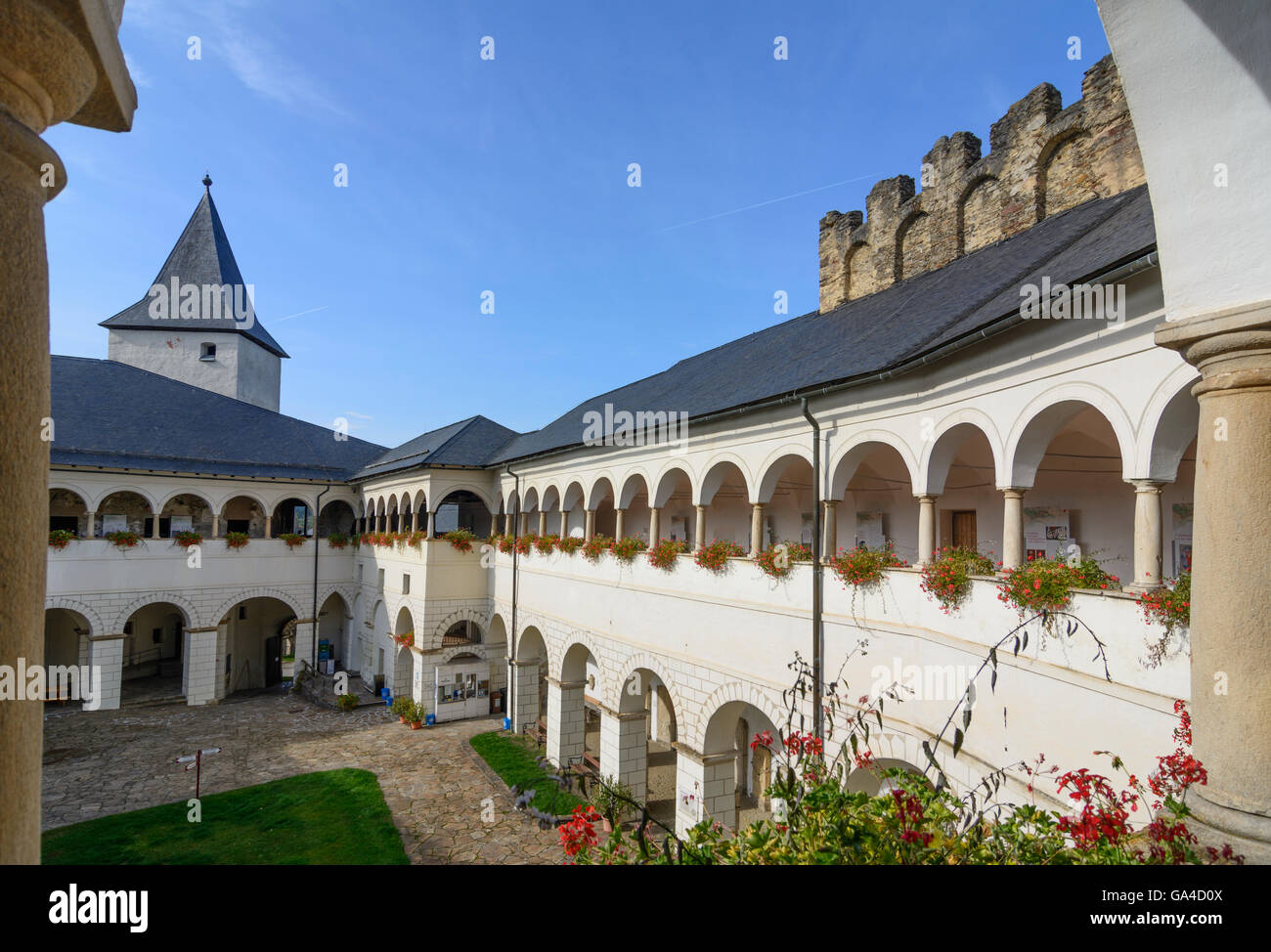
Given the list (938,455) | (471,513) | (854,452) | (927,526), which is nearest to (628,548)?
(854,452)

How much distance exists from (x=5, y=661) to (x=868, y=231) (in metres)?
17.5

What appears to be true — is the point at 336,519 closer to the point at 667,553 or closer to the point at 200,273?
the point at 200,273

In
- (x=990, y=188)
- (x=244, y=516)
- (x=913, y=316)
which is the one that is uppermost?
(x=990, y=188)

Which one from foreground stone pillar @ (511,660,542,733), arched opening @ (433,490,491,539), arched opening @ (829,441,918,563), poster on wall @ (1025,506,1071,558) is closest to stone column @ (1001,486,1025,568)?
poster on wall @ (1025,506,1071,558)

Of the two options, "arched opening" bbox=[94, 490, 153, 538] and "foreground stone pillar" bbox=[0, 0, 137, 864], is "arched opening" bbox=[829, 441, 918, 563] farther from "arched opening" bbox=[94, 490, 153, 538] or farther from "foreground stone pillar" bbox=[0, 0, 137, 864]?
"arched opening" bbox=[94, 490, 153, 538]

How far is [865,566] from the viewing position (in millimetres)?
9016

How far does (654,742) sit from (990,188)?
17.0 m

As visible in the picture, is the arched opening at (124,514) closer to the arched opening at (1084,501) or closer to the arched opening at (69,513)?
the arched opening at (69,513)

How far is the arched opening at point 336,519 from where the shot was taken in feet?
102

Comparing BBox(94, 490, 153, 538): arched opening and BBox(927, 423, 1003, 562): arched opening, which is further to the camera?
BBox(94, 490, 153, 538): arched opening

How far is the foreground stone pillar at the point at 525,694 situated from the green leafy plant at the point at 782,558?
11480mm

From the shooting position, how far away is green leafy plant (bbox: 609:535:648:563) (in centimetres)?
1453

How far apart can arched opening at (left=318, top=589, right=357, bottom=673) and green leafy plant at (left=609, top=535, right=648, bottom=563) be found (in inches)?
747
